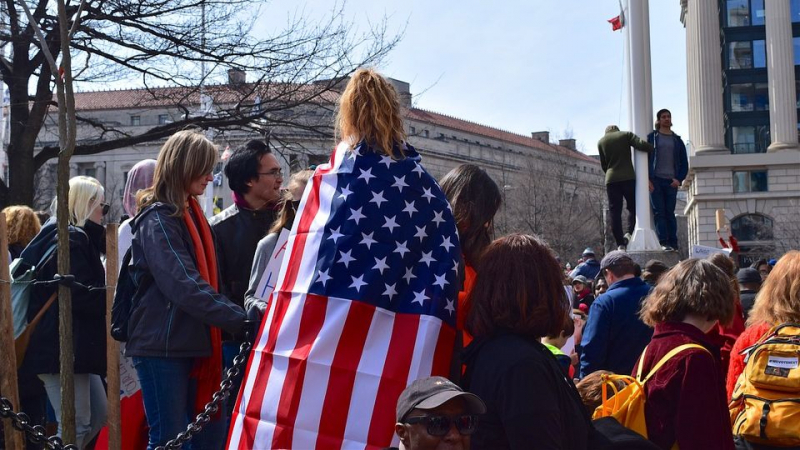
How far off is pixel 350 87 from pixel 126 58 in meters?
14.2

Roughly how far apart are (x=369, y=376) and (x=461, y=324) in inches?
17.1

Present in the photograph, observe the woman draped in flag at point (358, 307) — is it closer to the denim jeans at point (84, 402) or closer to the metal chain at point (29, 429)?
the metal chain at point (29, 429)

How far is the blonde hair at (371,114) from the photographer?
434cm

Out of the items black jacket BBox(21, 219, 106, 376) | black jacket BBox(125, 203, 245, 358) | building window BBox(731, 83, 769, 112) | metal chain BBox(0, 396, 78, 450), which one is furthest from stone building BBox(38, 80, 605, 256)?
black jacket BBox(125, 203, 245, 358)

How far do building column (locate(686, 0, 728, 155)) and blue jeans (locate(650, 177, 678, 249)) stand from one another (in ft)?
203

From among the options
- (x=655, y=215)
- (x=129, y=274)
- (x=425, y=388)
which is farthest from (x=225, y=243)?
(x=655, y=215)

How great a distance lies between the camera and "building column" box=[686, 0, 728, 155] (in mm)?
75688

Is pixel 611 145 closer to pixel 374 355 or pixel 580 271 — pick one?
pixel 580 271

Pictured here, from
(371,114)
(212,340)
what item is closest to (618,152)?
(212,340)

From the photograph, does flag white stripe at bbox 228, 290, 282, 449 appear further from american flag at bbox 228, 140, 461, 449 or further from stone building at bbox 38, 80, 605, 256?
stone building at bbox 38, 80, 605, 256

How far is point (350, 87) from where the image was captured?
14.5 ft

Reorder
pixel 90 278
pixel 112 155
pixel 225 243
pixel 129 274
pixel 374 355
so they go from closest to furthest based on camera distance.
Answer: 1. pixel 374 355
2. pixel 129 274
3. pixel 225 243
4. pixel 90 278
5. pixel 112 155

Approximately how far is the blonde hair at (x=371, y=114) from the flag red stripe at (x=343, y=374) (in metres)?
0.71

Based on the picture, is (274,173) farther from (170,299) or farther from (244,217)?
(170,299)
